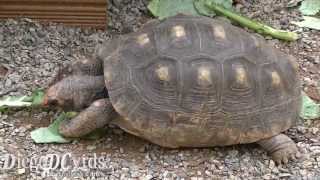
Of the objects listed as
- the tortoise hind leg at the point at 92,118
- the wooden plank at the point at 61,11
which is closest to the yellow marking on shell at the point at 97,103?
the tortoise hind leg at the point at 92,118

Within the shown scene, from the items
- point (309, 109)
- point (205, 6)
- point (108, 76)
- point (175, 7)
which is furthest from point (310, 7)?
point (108, 76)

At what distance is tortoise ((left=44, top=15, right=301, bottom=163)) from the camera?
9.41 feet

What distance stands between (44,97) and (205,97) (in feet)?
2.31

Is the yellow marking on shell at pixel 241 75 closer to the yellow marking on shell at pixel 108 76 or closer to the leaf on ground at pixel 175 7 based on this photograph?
the yellow marking on shell at pixel 108 76

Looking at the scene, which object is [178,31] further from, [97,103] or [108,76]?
[97,103]

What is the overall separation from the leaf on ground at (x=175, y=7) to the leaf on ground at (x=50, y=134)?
100 cm

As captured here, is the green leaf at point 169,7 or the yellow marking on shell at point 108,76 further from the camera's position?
the green leaf at point 169,7

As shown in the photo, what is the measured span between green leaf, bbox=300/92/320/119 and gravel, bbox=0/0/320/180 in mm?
49

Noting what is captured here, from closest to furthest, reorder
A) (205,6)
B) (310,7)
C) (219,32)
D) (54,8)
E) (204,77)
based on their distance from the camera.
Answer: (204,77), (219,32), (54,8), (205,6), (310,7)

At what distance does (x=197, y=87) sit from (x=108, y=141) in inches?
18.5

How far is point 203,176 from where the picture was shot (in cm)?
288

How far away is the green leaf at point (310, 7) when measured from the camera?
407 cm

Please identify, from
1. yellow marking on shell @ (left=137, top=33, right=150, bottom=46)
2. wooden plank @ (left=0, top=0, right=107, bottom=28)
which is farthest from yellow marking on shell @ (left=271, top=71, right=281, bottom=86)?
wooden plank @ (left=0, top=0, right=107, bottom=28)

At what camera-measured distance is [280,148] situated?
2.98 m
